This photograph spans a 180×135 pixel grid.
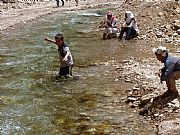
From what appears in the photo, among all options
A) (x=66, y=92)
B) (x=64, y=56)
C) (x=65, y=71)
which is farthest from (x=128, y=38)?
(x=66, y=92)

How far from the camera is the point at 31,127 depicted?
12.5 meters

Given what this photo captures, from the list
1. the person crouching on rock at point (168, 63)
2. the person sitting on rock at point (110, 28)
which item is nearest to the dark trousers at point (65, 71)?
the person crouching on rock at point (168, 63)

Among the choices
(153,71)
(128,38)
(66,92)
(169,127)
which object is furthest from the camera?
(128,38)

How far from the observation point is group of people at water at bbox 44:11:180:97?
12453 millimetres

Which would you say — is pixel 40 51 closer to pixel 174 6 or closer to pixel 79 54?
pixel 79 54

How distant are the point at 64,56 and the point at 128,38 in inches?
402

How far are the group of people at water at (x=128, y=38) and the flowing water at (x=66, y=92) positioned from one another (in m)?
0.62

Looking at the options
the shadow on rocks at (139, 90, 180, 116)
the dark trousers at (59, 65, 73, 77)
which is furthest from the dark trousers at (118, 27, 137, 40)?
the shadow on rocks at (139, 90, 180, 116)

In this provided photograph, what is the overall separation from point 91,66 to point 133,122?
8201 millimetres

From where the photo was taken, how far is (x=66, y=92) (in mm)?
16188

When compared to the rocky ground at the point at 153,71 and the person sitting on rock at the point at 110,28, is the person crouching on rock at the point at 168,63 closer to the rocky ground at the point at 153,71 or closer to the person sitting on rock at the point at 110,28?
the rocky ground at the point at 153,71

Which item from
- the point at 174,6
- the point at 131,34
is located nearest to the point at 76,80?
the point at 131,34

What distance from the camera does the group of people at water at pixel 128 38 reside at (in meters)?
12.5

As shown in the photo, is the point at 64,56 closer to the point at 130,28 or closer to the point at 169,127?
the point at 169,127
